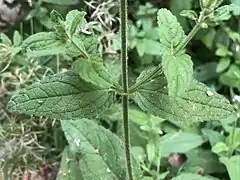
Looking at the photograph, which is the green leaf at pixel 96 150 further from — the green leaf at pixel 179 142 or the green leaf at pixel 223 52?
the green leaf at pixel 223 52

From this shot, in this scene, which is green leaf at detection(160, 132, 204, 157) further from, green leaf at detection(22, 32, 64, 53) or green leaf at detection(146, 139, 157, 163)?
green leaf at detection(22, 32, 64, 53)

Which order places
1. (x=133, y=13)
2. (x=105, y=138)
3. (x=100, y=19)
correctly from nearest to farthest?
(x=105, y=138) < (x=100, y=19) < (x=133, y=13)

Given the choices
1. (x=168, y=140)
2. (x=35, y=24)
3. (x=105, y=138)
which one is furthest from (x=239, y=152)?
(x=35, y=24)

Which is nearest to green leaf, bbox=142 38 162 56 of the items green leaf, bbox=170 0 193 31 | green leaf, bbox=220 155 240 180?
green leaf, bbox=170 0 193 31

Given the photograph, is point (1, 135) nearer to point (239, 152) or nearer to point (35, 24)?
point (35, 24)

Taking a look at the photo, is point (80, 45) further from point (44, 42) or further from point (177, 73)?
point (177, 73)

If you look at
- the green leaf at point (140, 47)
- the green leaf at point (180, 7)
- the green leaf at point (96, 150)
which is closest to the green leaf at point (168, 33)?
the green leaf at point (96, 150)

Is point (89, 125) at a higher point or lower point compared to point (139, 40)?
lower
